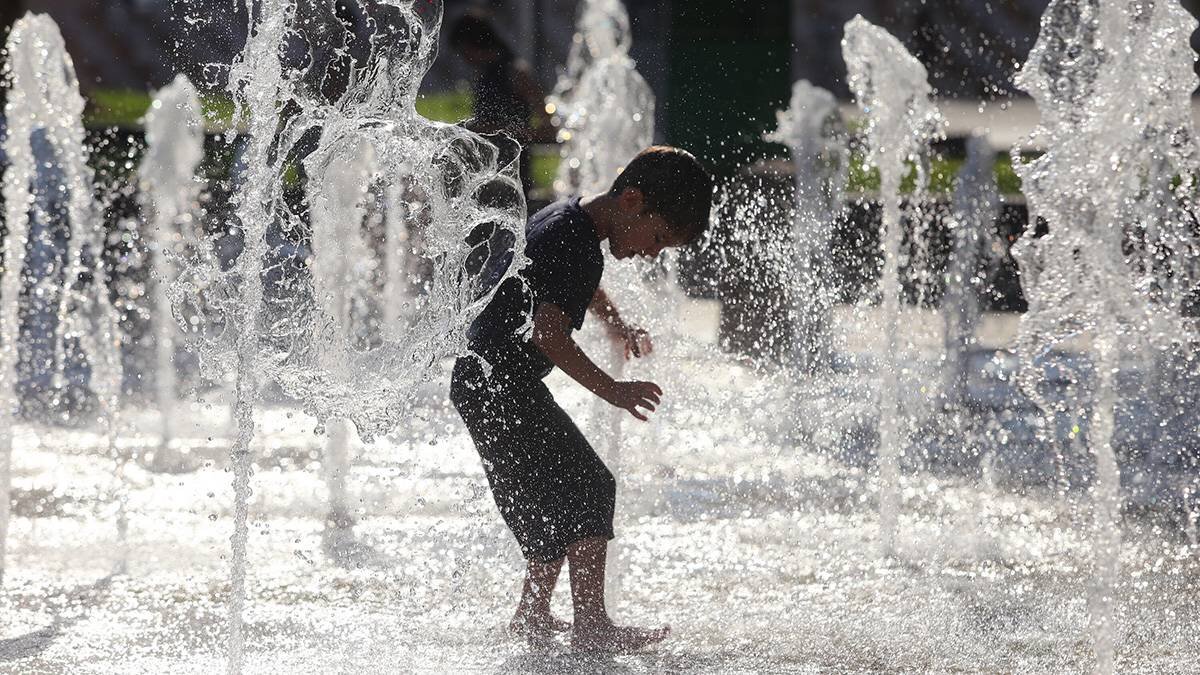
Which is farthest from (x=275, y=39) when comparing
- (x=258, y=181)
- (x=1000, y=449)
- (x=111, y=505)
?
(x=1000, y=449)

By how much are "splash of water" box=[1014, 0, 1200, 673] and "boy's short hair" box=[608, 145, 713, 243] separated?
81 cm

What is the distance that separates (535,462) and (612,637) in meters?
0.40

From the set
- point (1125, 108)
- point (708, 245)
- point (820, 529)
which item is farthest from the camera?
point (708, 245)

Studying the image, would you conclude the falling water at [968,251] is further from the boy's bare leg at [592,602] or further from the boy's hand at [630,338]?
the boy's bare leg at [592,602]

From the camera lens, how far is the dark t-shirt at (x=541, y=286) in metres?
3.68

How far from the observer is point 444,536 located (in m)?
4.93

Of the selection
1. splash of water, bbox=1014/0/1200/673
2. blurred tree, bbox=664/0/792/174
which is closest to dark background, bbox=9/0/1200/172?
blurred tree, bbox=664/0/792/174

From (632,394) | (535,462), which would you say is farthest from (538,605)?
(632,394)

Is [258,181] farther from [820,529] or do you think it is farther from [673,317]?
[673,317]

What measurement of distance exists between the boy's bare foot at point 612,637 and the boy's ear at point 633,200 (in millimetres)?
869

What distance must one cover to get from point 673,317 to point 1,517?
11.5 ft

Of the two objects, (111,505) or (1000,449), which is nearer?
(111,505)

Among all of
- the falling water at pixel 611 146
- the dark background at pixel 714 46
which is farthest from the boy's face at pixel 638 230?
the dark background at pixel 714 46

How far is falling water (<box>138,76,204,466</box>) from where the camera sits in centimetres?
754
